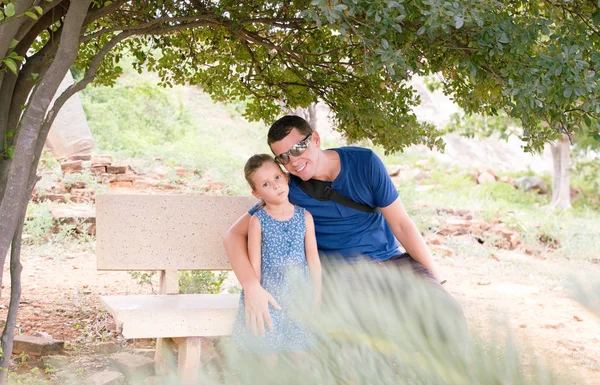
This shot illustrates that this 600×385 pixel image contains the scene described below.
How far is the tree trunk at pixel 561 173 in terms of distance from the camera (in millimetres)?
16531

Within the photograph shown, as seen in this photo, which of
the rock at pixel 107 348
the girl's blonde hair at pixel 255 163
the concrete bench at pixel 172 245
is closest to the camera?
the girl's blonde hair at pixel 255 163

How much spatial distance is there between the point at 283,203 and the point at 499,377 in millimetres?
2932

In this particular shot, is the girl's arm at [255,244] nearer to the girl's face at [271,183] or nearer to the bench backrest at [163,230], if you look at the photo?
the girl's face at [271,183]

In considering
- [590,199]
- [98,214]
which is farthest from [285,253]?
[590,199]

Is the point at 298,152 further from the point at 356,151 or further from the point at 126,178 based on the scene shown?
the point at 126,178

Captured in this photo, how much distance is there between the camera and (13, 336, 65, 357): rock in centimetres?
444

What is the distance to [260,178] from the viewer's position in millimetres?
3355

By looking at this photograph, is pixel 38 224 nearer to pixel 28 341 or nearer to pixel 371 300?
pixel 28 341

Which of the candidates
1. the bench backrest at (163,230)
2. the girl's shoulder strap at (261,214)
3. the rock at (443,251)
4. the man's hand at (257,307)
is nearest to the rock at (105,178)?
the rock at (443,251)

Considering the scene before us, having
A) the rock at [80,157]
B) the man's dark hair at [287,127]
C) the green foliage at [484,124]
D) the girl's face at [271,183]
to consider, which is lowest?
the girl's face at [271,183]

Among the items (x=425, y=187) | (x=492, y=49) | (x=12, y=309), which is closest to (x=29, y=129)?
(x=12, y=309)

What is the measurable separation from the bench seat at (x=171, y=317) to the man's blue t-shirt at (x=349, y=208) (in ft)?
1.83

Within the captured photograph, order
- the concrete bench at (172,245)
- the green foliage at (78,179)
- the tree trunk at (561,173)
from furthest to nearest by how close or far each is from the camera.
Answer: the tree trunk at (561,173)
the green foliage at (78,179)
the concrete bench at (172,245)

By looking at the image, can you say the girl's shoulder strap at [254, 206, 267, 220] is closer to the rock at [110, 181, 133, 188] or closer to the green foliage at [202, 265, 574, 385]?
the green foliage at [202, 265, 574, 385]
